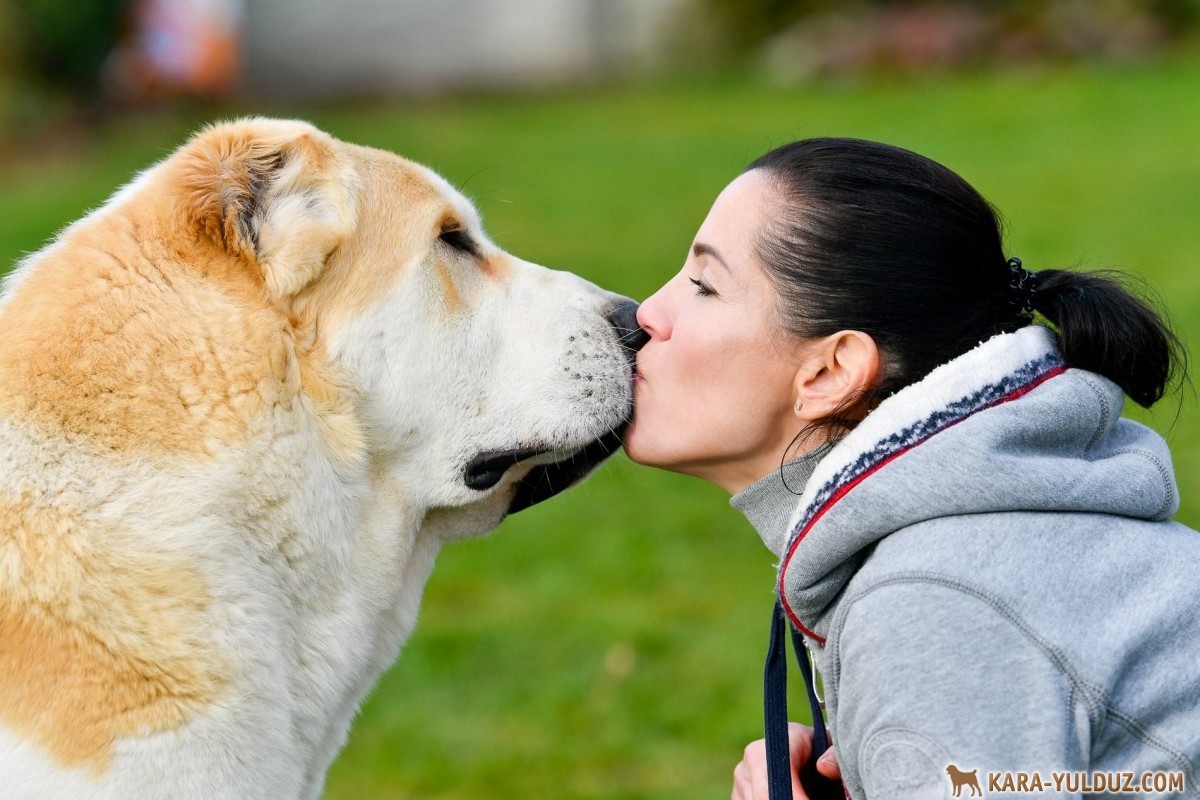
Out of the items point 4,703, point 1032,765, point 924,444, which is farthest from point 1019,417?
point 4,703

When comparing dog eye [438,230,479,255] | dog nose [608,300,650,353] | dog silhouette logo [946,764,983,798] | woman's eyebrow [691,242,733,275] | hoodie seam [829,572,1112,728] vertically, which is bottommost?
dog silhouette logo [946,764,983,798]

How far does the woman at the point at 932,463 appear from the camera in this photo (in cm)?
204

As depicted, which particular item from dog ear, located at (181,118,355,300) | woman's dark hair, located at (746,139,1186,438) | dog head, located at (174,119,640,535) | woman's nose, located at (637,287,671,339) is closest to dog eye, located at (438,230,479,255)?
dog head, located at (174,119,640,535)

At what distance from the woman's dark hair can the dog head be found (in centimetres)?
51

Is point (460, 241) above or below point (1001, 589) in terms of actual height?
above

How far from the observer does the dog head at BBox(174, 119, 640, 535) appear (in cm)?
258

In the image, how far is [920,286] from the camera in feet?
8.09

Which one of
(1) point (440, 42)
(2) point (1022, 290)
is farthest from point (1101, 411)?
(1) point (440, 42)

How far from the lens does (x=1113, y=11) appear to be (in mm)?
17625

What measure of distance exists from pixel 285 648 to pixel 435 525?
50cm

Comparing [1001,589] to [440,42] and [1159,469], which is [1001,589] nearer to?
[1159,469]

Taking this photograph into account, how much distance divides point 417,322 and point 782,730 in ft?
3.60

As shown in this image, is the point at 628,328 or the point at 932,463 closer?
the point at 932,463

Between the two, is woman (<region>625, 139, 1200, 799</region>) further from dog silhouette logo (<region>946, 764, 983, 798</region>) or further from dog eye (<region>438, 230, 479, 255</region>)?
dog eye (<region>438, 230, 479, 255</region>)
